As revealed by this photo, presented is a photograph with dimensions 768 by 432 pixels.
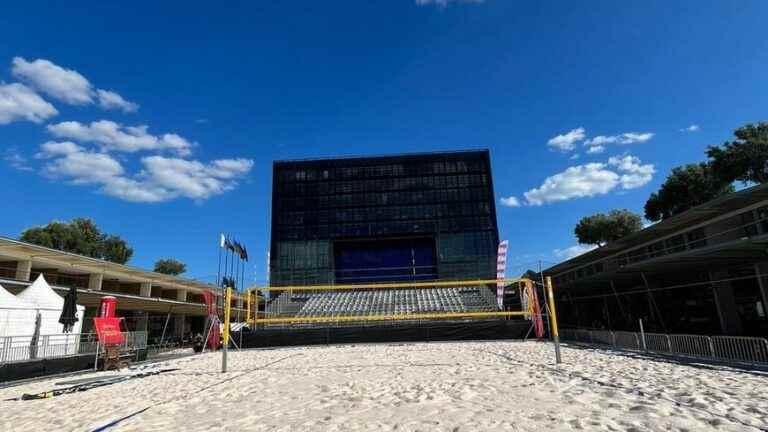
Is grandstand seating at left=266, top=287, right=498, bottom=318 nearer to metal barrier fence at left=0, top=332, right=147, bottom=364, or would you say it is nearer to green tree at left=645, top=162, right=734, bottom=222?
metal barrier fence at left=0, top=332, right=147, bottom=364

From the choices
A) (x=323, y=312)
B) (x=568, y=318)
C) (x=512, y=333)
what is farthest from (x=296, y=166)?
(x=512, y=333)

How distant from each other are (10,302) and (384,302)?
67.0 ft

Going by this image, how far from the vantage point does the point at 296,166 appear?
5306 cm

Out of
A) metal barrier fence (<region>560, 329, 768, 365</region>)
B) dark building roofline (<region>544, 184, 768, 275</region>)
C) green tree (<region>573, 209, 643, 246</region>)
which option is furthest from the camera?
green tree (<region>573, 209, 643, 246</region>)

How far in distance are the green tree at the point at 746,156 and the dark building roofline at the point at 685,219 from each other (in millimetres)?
14898

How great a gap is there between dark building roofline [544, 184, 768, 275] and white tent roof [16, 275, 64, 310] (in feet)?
74.9

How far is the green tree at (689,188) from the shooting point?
36.3m

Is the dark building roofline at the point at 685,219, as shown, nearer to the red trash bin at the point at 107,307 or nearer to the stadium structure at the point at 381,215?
the red trash bin at the point at 107,307

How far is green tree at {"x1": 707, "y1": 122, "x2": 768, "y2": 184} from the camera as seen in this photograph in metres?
30.2

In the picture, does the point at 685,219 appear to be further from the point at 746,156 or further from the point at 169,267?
the point at 169,267

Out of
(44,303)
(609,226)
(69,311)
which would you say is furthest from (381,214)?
(69,311)

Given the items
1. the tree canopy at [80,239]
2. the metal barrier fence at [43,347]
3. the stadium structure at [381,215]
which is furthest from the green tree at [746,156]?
the tree canopy at [80,239]

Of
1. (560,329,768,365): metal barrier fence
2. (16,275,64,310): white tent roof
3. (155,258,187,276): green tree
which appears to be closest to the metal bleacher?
(560,329,768,365): metal barrier fence

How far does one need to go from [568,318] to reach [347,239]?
2650 centimetres
